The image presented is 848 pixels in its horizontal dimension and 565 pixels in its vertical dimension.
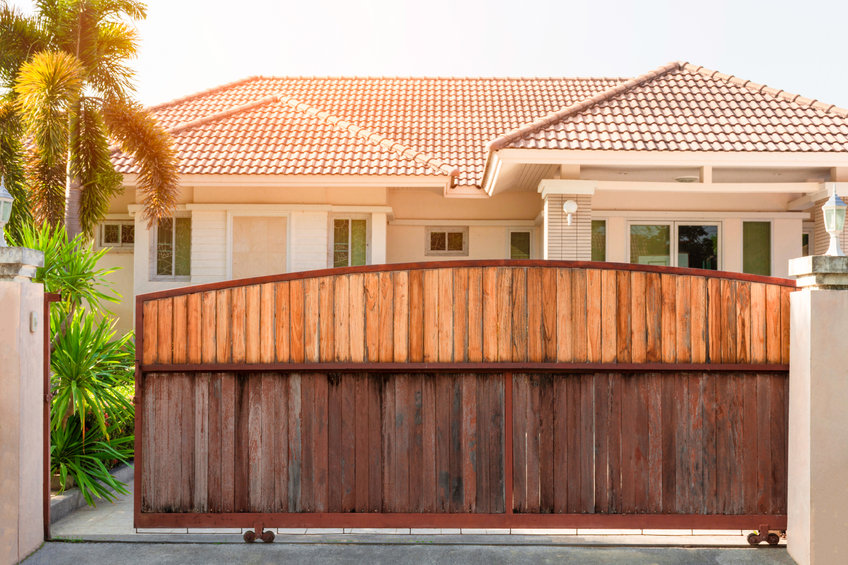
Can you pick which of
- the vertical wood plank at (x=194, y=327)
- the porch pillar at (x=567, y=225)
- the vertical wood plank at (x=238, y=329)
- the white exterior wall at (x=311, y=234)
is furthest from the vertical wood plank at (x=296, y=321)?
the white exterior wall at (x=311, y=234)

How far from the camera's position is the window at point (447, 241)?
14.5 metres

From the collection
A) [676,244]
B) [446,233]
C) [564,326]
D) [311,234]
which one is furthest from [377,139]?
[564,326]

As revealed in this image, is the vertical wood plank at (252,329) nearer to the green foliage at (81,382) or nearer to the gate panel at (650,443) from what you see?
the green foliage at (81,382)

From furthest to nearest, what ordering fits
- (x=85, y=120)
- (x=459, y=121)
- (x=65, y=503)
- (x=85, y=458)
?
(x=459, y=121) < (x=85, y=120) < (x=85, y=458) < (x=65, y=503)

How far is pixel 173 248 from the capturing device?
13336 millimetres

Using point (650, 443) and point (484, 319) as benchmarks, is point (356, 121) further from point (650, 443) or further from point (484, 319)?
point (650, 443)

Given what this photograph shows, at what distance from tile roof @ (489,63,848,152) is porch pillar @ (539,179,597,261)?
890mm

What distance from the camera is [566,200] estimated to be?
10930 mm

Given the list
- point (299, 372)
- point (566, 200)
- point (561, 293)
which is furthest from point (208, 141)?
point (561, 293)

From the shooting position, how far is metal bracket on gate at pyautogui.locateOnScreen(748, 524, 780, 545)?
548 cm

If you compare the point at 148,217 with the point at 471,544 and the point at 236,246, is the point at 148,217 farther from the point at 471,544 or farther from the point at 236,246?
the point at 471,544

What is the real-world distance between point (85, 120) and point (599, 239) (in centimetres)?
877

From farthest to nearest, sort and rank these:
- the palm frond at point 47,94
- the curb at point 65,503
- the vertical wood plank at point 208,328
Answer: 1. the palm frond at point 47,94
2. the curb at point 65,503
3. the vertical wood plank at point 208,328

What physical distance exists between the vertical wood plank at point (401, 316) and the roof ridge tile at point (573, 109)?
16.8 ft
